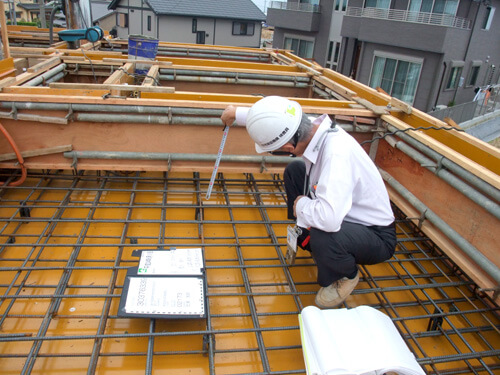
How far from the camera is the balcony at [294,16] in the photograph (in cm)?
1869

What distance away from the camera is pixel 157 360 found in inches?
77.7

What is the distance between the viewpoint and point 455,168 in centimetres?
271

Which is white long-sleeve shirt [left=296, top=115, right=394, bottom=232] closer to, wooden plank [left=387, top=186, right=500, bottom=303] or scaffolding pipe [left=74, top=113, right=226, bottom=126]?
wooden plank [left=387, top=186, right=500, bottom=303]

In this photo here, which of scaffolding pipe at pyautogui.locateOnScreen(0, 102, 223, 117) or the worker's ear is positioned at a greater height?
the worker's ear

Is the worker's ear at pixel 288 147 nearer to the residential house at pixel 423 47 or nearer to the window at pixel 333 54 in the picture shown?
the residential house at pixel 423 47

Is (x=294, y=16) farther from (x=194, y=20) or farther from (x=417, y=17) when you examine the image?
(x=417, y=17)

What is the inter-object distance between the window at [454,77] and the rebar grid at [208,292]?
12827 millimetres

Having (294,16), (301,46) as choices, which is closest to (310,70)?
(294,16)

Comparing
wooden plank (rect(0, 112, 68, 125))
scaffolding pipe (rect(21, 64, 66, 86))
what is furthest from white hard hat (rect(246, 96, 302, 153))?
scaffolding pipe (rect(21, 64, 66, 86))

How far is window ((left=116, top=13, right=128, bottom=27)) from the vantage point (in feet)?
81.8

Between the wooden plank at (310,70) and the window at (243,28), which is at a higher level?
the window at (243,28)

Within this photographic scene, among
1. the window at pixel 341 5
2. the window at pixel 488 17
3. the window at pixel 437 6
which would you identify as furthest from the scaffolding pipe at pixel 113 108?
the window at pixel 341 5

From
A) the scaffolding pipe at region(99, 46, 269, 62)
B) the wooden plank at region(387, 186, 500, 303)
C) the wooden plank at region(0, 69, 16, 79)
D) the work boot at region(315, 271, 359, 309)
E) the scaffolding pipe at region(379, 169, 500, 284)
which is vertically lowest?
the work boot at region(315, 271, 359, 309)

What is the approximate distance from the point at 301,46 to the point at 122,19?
13078 millimetres
